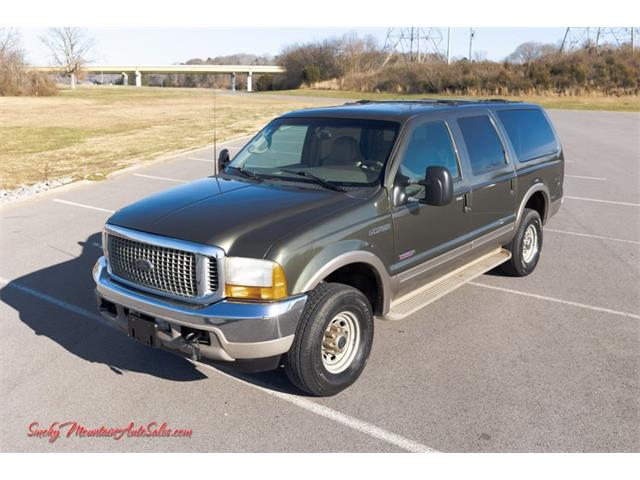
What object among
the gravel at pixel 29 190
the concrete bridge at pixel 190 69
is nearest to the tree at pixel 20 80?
the concrete bridge at pixel 190 69

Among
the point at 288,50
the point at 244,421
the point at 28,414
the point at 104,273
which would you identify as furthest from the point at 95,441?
the point at 288,50

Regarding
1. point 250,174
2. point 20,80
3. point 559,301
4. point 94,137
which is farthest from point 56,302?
point 20,80

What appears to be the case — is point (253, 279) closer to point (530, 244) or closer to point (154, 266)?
point (154, 266)

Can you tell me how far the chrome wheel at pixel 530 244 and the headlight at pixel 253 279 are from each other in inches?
157

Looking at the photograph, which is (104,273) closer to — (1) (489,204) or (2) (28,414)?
(2) (28,414)

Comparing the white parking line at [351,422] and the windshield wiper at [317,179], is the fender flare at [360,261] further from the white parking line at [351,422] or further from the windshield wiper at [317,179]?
the white parking line at [351,422]

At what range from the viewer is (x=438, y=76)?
60.9m

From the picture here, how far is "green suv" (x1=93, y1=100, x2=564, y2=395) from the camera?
3.66 metres

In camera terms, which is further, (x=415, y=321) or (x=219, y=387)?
(x=415, y=321)

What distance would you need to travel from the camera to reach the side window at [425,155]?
470cm

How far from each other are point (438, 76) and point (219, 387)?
61.0 metres

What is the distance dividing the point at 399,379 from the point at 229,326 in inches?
58.1

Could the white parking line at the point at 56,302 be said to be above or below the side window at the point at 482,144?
below

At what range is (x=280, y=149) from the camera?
5375mm
